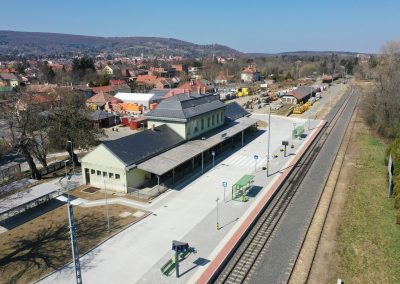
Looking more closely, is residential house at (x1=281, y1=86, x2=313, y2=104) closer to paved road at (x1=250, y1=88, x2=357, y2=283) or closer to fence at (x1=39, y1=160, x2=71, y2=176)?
paved road at (x1=250, y1=88, x2=357, y2=283)

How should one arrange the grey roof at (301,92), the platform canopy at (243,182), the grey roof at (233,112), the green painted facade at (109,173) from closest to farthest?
the platform canopy at (243,182)
the green painted facade at (109,173)
the grey roof at (233,112)
the grey roof at (301,92)

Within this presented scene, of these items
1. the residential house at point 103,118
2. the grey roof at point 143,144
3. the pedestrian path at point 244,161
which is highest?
the grey roof at point 143,144

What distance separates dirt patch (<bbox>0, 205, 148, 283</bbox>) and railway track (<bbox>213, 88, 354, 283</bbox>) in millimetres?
8517

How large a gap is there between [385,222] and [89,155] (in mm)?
25607

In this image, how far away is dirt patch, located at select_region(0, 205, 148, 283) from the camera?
1962 centimetres

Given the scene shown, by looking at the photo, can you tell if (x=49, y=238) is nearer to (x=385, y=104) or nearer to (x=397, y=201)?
(x=397, y=201)

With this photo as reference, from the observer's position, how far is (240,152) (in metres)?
43.9

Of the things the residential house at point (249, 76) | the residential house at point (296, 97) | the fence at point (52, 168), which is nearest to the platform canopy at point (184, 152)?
the fence at point (52, 168)

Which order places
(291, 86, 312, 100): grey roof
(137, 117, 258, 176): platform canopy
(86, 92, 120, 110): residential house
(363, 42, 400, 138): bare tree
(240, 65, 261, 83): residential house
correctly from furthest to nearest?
(240, 65, 261, 83): residential house, (291, 86, 312, 100): grey roof, (86, 92, 120, 110): residential house, (363, 42, 400, 138): bare tree, (137, 117, 258, 176): platform canopy

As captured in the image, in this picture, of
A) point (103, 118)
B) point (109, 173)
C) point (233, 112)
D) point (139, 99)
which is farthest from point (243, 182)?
point (139, 99)

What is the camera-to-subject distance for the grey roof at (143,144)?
100 feet

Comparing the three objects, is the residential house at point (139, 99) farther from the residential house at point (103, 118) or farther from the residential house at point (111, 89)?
the residential house at point (111, 89)

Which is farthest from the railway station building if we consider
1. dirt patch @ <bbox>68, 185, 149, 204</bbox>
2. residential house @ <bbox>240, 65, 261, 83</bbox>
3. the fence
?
residential house @ <bbox>240, 65, 261, 83</bbox>

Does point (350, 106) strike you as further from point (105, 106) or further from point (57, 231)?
point (57, 231)
